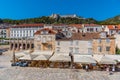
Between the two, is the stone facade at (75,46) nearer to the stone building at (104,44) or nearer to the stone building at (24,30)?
the stone building at (104,44)

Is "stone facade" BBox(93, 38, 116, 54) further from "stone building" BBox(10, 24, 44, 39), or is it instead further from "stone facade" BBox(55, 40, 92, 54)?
"stone building" BBox(10, 24, 44, 39)

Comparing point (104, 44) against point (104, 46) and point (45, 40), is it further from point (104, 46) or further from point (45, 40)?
point (45, 40)

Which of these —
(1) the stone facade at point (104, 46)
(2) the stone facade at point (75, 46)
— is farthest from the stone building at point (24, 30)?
(1) the stone facade at point (104, 46)

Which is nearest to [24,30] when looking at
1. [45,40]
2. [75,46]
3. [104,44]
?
[45,40]

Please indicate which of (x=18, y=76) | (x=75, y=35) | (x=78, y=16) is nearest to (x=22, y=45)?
(x=75, y=35)

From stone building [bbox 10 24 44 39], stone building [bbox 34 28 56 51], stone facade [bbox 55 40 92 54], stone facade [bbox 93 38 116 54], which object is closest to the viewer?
stone facade [bbox 93 38 116 54]

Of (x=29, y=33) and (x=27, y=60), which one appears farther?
(x=29, y=33)

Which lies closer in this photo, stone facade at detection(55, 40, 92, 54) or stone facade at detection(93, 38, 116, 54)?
stone facade at detection(93, 38, 116, 54)

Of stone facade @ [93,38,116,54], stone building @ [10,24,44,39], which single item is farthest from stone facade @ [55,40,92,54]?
stone building @ [10,24,44,39]

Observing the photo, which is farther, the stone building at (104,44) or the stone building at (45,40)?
the stone building at (45,40)

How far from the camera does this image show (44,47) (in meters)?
53.0

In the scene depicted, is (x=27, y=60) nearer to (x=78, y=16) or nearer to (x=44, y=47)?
(x=44, y=47)

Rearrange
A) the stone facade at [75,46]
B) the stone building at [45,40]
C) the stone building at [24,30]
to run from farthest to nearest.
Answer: the stone building at [24,30], the stone building at [45,40], the stone facade at [75,46]

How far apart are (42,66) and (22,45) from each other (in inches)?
1689
